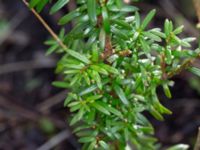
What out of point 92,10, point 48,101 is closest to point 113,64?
point 92,10

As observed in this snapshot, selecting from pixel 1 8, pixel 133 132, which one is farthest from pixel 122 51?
pixel 1 8

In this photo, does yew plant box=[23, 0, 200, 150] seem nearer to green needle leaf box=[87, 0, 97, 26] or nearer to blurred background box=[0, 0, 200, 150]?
green needle leaf box=[87, 0, 97, 26]

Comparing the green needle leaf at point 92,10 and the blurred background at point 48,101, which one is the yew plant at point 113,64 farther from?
the blurred background at point 48,101

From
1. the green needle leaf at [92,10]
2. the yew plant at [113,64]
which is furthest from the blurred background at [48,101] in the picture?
the green needle leaf at [92,10]

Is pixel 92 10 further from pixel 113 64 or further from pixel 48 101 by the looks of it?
pixel 48 101

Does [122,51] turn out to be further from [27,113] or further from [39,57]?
[39,57]

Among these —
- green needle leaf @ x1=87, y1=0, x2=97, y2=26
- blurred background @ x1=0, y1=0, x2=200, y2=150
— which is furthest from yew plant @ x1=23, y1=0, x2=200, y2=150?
blurred background @ x1=0, y1=0, x2=200, y2=150
